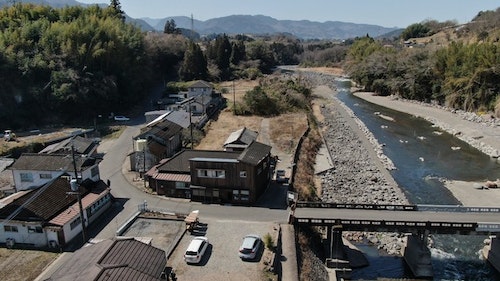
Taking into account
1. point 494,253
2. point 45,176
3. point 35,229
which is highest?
point 45,176

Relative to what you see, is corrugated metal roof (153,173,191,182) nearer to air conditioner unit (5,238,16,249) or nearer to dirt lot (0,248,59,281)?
dirt lot (0,248,59,281)

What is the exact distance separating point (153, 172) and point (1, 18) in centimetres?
4639

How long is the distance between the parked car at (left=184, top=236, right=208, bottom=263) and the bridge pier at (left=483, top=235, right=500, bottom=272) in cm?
1575

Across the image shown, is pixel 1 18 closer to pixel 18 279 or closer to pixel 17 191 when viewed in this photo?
pixel 17 191

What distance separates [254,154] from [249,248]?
27.3 ft

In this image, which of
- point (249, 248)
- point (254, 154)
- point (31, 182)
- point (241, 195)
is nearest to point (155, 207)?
point (241, 195)

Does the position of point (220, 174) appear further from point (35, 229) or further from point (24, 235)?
point (24, 235)

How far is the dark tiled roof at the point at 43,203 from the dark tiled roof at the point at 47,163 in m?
1.48

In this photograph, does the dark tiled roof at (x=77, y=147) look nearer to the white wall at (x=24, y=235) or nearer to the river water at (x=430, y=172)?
the white wall at (x=24, y=235)

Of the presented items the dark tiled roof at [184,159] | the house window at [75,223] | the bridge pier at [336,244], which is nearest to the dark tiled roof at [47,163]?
the house window at [75,223]

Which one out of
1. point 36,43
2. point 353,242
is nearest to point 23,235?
point 353,242

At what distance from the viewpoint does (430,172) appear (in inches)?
1502

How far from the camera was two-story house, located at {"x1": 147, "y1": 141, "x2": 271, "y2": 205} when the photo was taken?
25.0m

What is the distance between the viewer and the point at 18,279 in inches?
720
